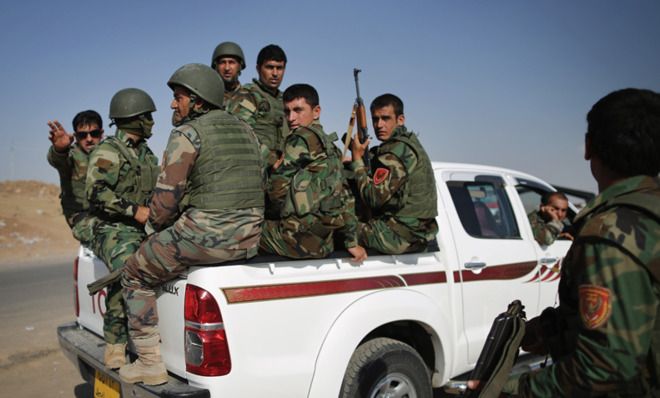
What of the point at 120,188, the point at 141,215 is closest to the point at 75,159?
the point at 120,188

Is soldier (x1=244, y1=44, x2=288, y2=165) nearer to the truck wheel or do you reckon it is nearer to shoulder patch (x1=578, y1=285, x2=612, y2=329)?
the truck wheel

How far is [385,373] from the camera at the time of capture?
302 centimetres

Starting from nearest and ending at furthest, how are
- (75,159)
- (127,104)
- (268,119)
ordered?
(127,104), (75,159), (268,119)

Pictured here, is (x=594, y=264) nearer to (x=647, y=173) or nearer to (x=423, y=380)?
(x=647, y=173)

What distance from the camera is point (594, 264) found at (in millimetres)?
1449

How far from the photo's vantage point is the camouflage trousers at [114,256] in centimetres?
312

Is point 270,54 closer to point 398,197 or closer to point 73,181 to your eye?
point 73,181

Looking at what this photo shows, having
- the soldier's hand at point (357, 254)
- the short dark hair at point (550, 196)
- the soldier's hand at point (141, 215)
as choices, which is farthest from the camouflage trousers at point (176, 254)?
the short dark hair at point (550, 196)

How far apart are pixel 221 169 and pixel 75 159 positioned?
2.26 m

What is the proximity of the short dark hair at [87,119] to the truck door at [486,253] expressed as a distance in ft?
9.72

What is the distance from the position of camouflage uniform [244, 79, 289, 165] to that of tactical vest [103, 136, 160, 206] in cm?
120

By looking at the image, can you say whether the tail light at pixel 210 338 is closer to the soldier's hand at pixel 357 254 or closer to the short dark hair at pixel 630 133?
the soldier's hand at pixel 357 254

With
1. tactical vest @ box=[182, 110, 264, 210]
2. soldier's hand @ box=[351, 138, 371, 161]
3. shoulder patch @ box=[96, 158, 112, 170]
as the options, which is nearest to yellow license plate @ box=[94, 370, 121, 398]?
tactical vest @ box=[182, 110, 264, 210]

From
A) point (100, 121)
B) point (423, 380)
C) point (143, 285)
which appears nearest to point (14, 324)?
point (100, 121)
